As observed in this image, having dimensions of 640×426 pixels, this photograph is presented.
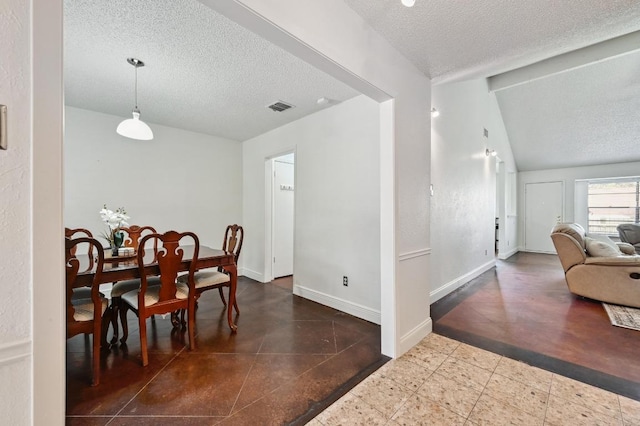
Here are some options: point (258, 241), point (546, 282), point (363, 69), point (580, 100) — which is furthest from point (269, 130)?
point (580, 100)

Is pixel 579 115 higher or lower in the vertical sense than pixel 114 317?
higher

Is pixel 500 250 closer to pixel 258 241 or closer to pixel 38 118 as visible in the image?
pixel 258 241

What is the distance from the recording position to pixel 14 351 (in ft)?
2.26

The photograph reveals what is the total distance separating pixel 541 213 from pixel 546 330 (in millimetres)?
6543

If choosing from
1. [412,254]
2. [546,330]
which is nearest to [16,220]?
[412,254]

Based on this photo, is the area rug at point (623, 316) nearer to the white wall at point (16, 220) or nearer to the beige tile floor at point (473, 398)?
the beige tile floor at point (473, 398)

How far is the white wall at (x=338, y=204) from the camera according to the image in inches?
114

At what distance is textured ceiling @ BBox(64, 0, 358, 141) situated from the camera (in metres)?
1.77

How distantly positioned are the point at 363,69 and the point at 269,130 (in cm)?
273

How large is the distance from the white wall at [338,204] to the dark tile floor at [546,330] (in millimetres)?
977

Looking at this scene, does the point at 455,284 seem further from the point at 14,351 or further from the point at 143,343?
the point at 14,351

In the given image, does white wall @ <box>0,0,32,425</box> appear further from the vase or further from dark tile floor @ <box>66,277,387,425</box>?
the vase


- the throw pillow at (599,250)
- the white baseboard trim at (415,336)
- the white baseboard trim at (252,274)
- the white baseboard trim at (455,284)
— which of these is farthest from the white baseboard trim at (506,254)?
the white baseboard trim at (252,274)

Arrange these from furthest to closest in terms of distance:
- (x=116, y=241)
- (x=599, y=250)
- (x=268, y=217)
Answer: (x=268, y=217) < (x=599, y=250) < (x=116, y=241)
